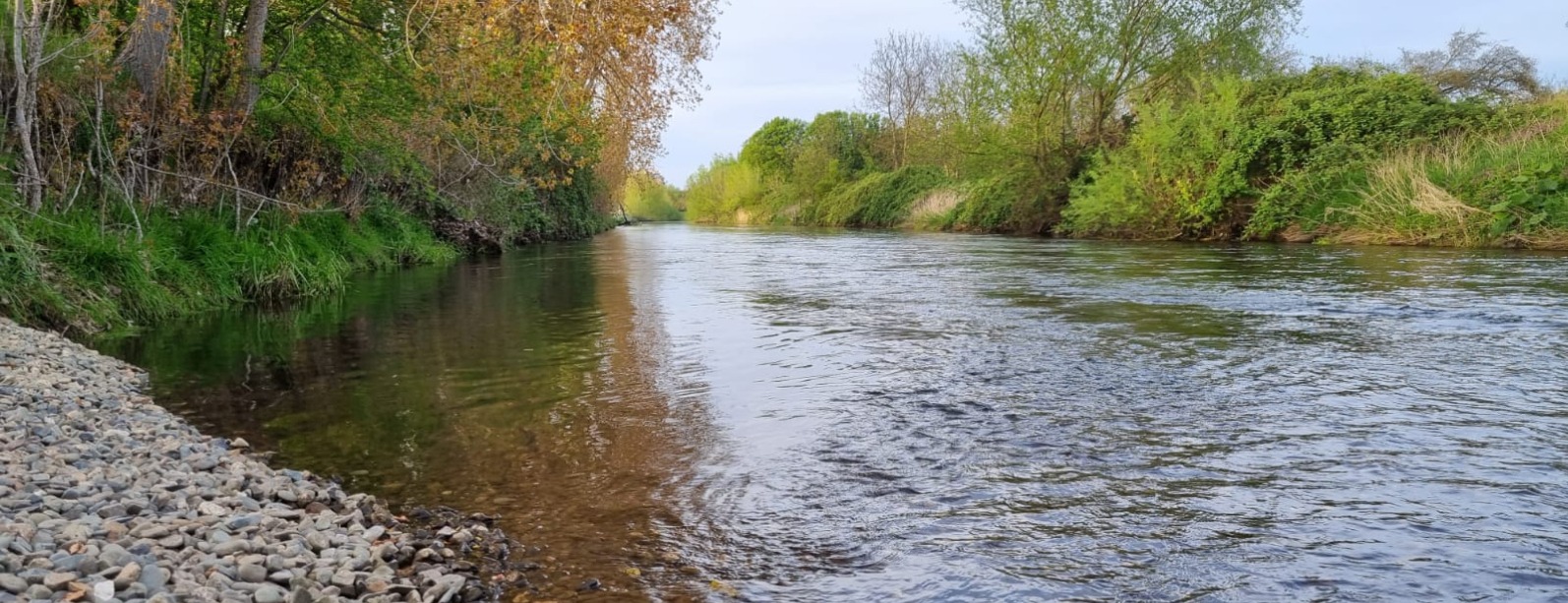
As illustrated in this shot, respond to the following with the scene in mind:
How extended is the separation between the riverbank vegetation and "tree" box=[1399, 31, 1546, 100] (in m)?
28.6

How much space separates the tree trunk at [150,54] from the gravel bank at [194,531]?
293 inches

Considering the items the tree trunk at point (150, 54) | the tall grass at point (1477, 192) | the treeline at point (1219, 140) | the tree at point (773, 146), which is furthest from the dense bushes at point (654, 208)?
the tree trunk at point (150, 54)

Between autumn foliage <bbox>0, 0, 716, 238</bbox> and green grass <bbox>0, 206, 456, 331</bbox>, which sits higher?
autumn foliage <bbox>0, 0, 716, 238</bbox>

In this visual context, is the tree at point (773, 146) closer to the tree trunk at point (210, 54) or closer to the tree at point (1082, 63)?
the tree at point (1082, 63)

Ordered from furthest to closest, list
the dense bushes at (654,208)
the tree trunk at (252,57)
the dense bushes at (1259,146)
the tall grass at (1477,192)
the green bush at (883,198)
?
the dense bushes at (654,208)
the green bush at (883,198)
the dense bushes at (1259,146)
the tall grass at (1477,192)
the tree trunk at (252,57)

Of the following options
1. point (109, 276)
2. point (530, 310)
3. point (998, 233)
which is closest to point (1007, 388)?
point (530, 310)

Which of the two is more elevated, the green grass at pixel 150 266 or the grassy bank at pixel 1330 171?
the grassy bank at pixel 1330 171

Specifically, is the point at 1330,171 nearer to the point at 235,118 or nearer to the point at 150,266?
the point at 235,118

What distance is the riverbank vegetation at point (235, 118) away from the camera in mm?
9281

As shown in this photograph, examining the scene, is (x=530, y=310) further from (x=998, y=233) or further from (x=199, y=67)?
(x=998, y=233)

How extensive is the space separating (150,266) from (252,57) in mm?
3633

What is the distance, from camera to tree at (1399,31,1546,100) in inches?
1265

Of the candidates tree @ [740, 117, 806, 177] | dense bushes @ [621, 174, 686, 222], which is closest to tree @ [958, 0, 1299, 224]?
tree @ [740, 117, 806, 177]

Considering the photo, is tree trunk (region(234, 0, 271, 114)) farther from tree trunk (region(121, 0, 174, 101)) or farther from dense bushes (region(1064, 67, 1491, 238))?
dense bushes (region(1064, 67, 1491, 238))
